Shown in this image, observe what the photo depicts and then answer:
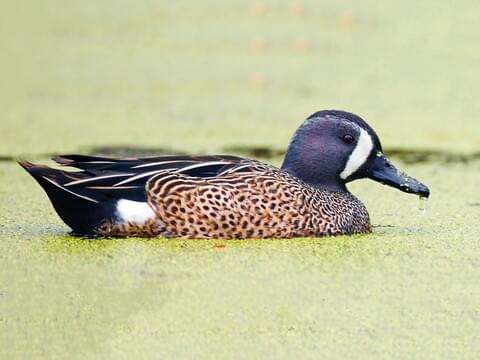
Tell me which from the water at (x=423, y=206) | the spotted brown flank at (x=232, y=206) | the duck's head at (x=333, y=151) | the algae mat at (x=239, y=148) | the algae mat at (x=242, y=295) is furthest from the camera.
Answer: the water at (x=423, y=206)

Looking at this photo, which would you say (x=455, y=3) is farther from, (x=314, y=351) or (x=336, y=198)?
(x=314, y=351)

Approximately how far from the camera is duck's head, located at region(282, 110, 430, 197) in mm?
5641

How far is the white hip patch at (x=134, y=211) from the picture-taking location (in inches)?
208

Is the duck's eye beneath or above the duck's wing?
above

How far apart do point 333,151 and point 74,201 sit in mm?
1058

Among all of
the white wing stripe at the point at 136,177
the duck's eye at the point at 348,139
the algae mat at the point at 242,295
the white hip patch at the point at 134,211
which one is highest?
the duck's eye at the point at 348,139

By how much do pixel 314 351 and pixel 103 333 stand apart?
0.63 m

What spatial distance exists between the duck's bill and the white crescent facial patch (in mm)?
57

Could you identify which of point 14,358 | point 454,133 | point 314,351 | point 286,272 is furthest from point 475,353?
point 454,133

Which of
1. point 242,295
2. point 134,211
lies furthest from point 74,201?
point 242,295

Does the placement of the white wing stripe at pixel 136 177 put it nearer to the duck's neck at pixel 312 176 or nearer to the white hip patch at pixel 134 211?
the white hip patch at pixel 134 211

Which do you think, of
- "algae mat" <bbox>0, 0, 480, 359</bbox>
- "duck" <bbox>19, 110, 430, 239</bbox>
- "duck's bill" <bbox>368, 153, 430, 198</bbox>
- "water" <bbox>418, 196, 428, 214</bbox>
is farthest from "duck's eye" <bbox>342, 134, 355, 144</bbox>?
"water" <bbox>418, 196, 428, 214</bbox>

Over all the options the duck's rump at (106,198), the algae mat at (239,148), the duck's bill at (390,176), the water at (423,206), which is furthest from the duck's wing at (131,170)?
the water at (423,206)

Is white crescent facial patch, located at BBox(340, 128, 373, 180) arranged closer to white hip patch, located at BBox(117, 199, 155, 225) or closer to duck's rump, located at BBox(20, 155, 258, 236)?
duck's rump, located at BBox(20, 155, 258, 236)
